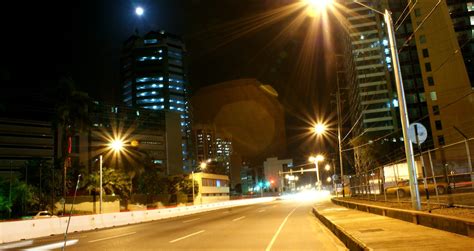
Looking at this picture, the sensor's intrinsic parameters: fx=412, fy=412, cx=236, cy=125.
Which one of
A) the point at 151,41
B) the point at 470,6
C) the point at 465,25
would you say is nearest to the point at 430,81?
the point at 465,25

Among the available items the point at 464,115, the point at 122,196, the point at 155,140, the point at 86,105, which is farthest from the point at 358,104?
the point at 86,105

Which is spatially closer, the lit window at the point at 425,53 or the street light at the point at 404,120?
the street light at the point at 404,120

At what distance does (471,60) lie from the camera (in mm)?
88562

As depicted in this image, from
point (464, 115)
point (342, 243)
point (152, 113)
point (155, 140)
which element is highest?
point (152, 113)

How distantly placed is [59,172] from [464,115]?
2836 inches

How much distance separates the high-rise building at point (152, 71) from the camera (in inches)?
7092

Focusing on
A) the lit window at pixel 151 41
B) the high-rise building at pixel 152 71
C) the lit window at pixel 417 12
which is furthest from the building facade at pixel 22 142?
the lit window at pixel 417 12

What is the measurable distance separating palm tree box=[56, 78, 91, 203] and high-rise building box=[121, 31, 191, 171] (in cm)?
12710

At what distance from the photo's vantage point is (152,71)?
7126 inches

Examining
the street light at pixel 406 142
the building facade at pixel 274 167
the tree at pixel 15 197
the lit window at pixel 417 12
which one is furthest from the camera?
the building facade at pixel 274 167

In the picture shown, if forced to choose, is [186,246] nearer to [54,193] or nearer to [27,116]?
[54,193]

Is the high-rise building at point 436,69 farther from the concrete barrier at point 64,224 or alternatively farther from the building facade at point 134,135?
the building facade at point 134,135

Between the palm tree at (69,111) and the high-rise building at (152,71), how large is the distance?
127m

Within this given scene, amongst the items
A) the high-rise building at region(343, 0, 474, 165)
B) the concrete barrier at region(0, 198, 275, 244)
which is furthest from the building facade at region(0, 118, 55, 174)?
the high-rise building at region(343, 0, 474, 165)
